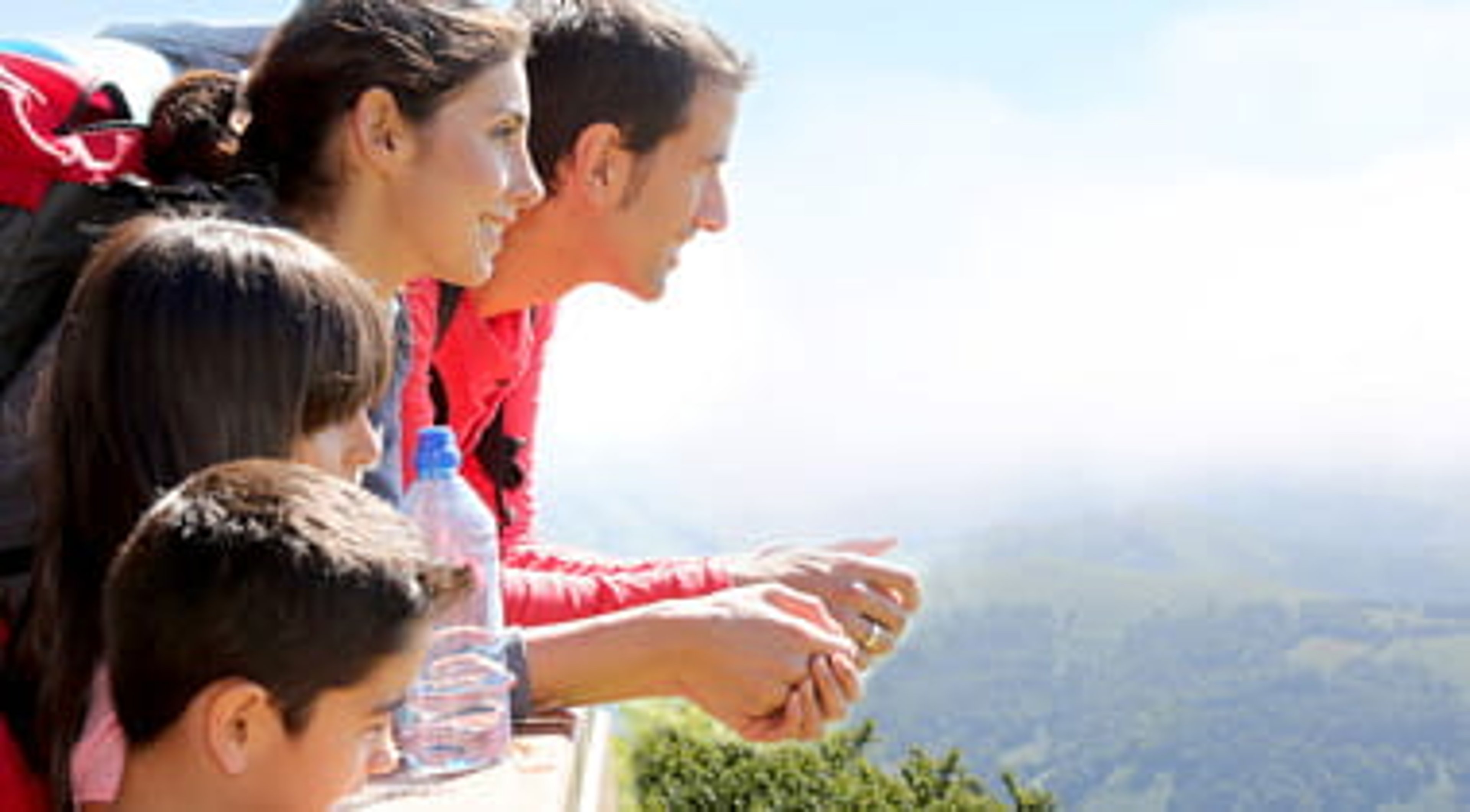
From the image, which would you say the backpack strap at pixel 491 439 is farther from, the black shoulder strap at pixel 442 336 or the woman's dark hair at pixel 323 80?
the woman's dark hair at pixel 323 80

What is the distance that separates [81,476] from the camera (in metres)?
2.24

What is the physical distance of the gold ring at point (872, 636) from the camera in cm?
340

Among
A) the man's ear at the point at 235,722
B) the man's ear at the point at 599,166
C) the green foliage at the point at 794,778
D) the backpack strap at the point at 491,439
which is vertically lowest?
the green foliage at the point at 794,778

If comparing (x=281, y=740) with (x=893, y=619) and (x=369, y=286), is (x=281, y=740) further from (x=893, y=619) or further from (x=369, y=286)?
(x=893, y=619)

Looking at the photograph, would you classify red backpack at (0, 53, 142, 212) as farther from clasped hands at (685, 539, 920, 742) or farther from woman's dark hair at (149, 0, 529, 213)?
clasped hands at (685, 539, 920, 742)

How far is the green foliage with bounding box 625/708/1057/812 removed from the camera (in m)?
12.6

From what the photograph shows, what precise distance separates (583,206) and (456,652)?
1.42 metres

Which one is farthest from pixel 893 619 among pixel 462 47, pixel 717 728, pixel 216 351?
pixel 717 728

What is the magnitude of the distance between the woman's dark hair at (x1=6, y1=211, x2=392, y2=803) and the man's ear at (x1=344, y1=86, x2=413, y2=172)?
2.34 feet

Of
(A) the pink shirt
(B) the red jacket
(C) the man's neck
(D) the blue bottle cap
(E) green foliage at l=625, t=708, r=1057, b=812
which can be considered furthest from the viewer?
(E) green foliage at l=625, t=708, r=1057, b=812

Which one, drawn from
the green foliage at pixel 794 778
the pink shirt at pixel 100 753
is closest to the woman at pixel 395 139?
the pink shirt at pixel 100 753

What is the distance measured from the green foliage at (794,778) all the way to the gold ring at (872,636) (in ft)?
28.2

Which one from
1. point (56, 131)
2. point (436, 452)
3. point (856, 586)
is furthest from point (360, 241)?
point (856, 586)

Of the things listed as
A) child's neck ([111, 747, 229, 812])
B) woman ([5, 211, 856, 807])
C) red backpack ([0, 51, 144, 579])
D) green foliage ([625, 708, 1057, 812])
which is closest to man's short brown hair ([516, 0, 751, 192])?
red backpack ([0, 51, 144, 579])
